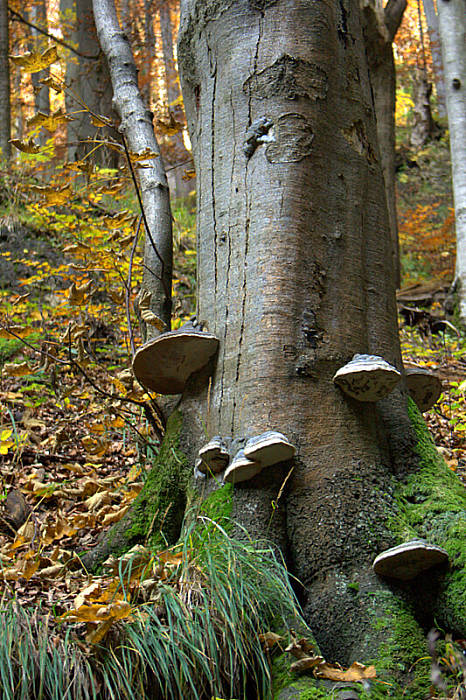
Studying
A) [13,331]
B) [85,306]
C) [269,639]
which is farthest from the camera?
[85,306]

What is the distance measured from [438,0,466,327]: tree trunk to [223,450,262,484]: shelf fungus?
24.0 feet

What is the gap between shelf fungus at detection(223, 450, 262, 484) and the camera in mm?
2609

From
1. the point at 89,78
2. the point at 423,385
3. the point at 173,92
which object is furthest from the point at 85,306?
the point at 173,92

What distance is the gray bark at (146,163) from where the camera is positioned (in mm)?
4348

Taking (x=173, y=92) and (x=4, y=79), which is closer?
(x=4, y=79)

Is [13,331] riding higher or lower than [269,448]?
higher

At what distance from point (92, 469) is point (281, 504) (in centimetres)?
274

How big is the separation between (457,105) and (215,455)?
28.9 feet

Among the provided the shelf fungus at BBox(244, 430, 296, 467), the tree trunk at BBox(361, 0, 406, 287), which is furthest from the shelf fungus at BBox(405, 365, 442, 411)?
the tree trunk at BBox(361, 0, 406, 287)

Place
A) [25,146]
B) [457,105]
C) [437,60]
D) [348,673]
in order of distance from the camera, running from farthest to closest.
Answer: [437,60], [457,105], [25,146], [348,673]

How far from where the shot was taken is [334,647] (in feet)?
7.88

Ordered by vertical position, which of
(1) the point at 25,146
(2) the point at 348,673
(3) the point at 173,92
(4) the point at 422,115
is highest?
(3) the point at 173,92

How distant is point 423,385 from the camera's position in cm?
351

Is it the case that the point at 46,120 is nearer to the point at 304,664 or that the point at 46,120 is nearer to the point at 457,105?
the point at 304,664
